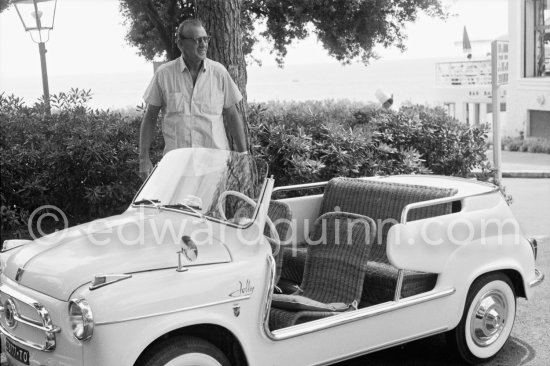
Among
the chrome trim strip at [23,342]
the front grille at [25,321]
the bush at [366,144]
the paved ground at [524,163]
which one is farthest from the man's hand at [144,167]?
the paved ground at [524,163]

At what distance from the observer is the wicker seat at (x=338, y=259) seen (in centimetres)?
463

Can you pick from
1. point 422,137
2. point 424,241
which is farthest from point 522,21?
point 424,241

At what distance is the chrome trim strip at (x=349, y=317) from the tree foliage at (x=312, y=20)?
13.8 meters

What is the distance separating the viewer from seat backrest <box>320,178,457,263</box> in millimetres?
5230

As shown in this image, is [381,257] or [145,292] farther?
[381,257]

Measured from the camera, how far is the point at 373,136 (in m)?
9.62

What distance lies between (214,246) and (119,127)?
Answer: 15.0 feet

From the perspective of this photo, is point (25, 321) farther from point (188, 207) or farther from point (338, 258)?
point (338, 258)

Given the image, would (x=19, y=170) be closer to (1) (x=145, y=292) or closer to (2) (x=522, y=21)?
(1) (x=145, y=292)

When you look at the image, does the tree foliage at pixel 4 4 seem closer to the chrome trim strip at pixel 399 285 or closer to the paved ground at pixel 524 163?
the paved ground at pixel 524 163

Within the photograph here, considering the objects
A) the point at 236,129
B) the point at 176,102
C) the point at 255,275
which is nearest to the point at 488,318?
the point at 255,275

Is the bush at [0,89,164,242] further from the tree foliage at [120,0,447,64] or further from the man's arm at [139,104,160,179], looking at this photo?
the tree foliage at [120,0,447,64]

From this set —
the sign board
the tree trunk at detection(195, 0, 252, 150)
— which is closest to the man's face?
the tree trunk at detection(195, 0, 252, 150)

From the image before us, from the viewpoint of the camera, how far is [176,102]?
563 centimetres
